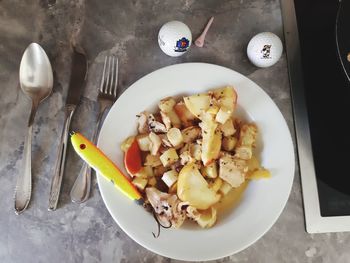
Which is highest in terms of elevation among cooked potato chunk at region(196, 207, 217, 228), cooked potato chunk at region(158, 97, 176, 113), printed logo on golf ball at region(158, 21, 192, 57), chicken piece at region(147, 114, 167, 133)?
printed logo on golf ball at region(158, 21, 192, 57)

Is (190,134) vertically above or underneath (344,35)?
underneath

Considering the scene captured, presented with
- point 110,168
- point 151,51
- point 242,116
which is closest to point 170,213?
point 110,168

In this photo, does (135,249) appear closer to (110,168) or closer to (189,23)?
(110,168)

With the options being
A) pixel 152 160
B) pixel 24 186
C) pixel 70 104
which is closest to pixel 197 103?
pixel 152 160

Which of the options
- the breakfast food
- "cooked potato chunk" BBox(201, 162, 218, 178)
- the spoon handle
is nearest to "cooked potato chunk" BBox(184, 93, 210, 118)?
the breakfast food

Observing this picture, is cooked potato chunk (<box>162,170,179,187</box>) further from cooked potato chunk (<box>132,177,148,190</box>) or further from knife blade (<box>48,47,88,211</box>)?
knife blade (<box>48,47,88,211</box>)

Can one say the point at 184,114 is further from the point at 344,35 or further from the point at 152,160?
the point at 344,35
